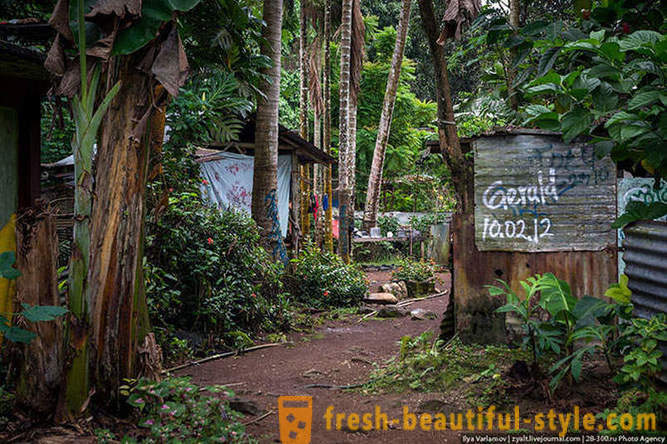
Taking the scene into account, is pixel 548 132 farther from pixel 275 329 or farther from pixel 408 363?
pixel 275 329

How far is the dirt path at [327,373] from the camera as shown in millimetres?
3975

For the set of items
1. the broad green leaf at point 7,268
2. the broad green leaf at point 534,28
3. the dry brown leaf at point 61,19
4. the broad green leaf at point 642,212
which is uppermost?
the broad green leaf at point 534,28

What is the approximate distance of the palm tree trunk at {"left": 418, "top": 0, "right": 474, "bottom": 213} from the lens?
5973 millimetres

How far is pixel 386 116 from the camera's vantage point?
18.1m

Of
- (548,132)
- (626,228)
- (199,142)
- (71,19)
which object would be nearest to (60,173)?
(199,142)

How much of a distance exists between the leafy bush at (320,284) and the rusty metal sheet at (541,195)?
17.4 feet

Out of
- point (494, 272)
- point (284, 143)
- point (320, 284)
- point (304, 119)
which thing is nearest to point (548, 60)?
point (494, 272)

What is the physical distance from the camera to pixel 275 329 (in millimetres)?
7809

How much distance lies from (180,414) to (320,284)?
7.19 meters

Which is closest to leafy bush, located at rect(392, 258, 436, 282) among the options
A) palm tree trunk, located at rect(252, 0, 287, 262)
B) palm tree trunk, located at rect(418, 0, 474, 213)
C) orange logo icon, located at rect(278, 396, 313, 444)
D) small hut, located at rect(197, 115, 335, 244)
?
small hut, located at rect(197, 115, 335, 244)

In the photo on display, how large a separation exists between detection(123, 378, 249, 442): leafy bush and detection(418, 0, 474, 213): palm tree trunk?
3.46 metres

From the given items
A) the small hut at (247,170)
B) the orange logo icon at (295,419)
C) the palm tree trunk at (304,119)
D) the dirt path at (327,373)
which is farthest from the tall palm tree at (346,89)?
the orange logo icon at (295,419)

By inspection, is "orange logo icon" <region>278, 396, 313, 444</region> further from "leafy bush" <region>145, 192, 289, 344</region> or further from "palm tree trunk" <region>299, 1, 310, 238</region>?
"palm tree trunk" <region>299, 1, 310, 238</region>

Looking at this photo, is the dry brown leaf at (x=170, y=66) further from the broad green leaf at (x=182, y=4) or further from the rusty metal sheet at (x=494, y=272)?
the rusty metal sheet at (x=494, y=272)
